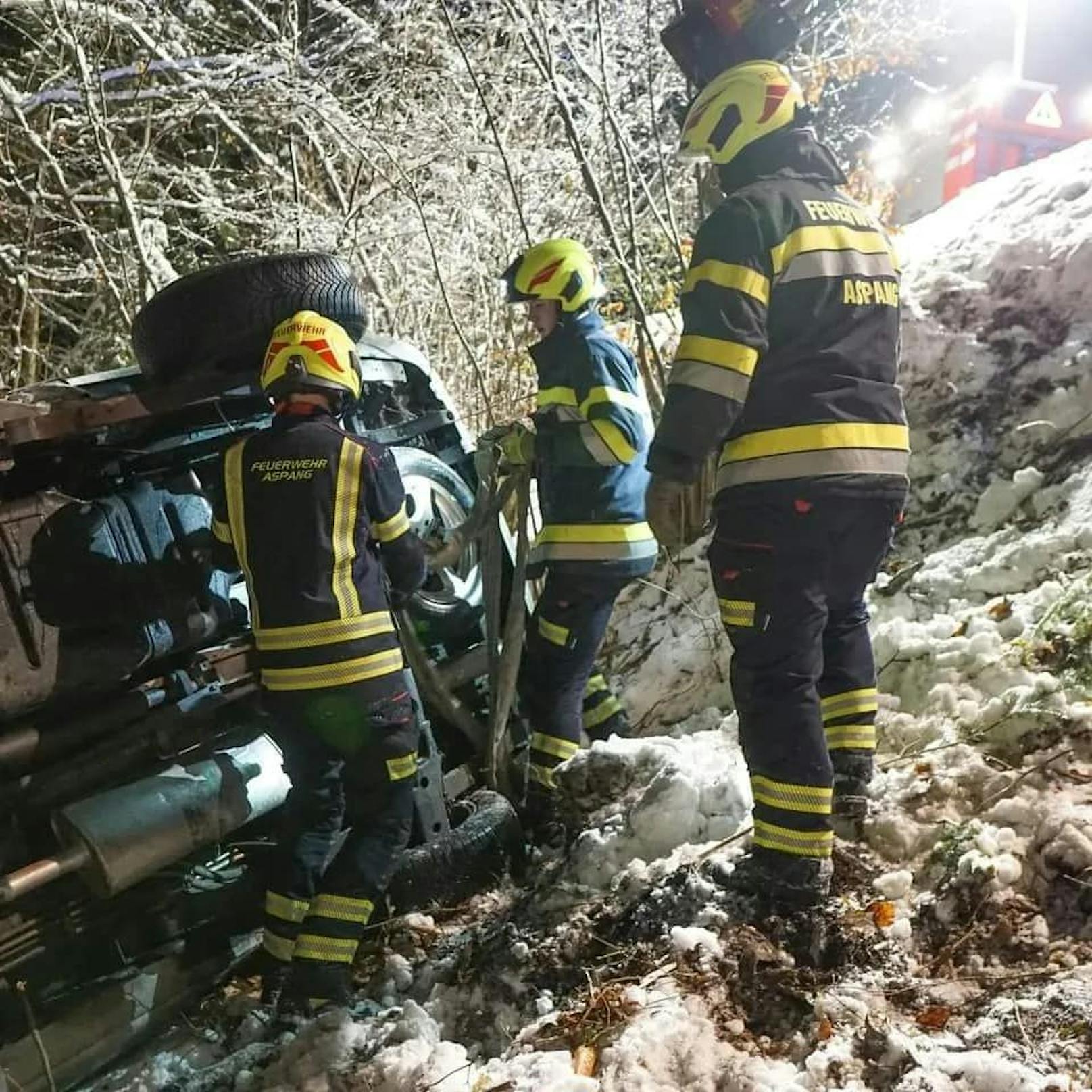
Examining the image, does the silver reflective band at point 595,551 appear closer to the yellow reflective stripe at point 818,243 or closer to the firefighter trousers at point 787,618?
the firefighter trousers at point 787,618

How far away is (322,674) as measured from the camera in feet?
8.79

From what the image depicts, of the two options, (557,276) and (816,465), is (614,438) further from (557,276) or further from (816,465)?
(816,465)

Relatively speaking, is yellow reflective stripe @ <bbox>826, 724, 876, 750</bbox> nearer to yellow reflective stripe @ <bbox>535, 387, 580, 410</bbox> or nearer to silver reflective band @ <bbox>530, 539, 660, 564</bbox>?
silver reflective band @ <bbox>530, 539, 660, 564</bbox>

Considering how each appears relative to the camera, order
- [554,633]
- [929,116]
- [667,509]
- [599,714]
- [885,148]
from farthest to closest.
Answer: [929,116], [885,148], [599,714], [554,633], [667,509]

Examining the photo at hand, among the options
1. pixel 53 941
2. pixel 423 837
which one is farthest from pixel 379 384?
pixel 53 941

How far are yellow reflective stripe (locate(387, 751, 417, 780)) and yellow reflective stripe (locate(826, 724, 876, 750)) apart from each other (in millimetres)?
1270

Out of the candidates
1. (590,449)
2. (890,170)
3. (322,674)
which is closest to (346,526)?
(322,674)

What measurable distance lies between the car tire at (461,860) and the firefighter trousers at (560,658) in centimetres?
33

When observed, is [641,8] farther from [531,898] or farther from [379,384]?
[531,898]

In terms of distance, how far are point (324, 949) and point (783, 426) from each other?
195cm

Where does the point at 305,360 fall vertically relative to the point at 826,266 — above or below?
above

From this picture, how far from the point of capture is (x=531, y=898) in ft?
9.81

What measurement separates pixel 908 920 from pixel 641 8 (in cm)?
644

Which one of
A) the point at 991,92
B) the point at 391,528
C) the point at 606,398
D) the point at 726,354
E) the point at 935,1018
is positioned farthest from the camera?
the point at 991,92
